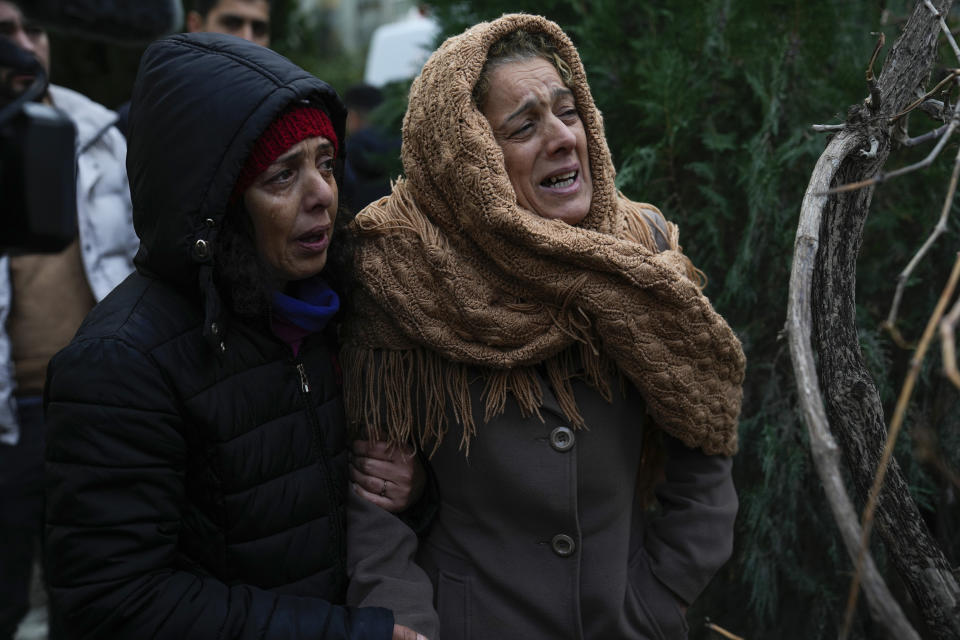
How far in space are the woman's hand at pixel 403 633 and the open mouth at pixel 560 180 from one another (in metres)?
1.04

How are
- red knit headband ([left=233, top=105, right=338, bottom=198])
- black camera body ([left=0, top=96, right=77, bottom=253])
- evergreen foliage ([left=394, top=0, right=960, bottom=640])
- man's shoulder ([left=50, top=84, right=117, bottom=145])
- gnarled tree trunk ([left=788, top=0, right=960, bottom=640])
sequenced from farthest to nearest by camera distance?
man's shoulder ([left=50, top=84, right=117, bottom=145]), evergreen foliage ([left=394, top=0, right=960, bottom=640]), red knit headband ([left=233, top=105, right=338, bottom=198]), gnarled tree trunk ([left=788, top=0, right=960, bottom=640]), black camera body ([left=0, top=96, right=77, bottom=253])

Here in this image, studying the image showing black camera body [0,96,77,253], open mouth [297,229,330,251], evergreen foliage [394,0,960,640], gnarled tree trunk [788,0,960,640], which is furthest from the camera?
evergreen foliage [394,0,960,640]

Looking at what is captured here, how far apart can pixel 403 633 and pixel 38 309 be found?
194 centimetres

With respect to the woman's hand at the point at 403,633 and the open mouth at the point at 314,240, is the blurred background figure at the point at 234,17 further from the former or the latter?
the woman's hand at the point at 403,633

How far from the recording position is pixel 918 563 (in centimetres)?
151

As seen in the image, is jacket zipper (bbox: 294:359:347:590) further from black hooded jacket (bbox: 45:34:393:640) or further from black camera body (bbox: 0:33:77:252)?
black camera body (bbox: 0:33:77:252)

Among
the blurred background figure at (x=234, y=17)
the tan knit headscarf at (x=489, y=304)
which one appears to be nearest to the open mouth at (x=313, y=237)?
the tan knit headscarf at (x=489, y=304)

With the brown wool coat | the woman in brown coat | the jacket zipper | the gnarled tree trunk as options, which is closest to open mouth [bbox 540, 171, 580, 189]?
the woman in brown coat

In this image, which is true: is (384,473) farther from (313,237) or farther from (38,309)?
(38,309)

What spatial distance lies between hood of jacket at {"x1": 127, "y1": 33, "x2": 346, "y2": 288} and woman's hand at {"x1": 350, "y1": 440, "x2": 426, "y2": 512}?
0.56 meters

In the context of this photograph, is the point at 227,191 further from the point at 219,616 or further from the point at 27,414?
the point at 27,414

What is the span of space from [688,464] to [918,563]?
64 centimetres

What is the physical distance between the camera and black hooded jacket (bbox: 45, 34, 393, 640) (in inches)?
59.5

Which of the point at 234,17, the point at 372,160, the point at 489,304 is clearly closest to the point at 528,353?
the point at 489,304
